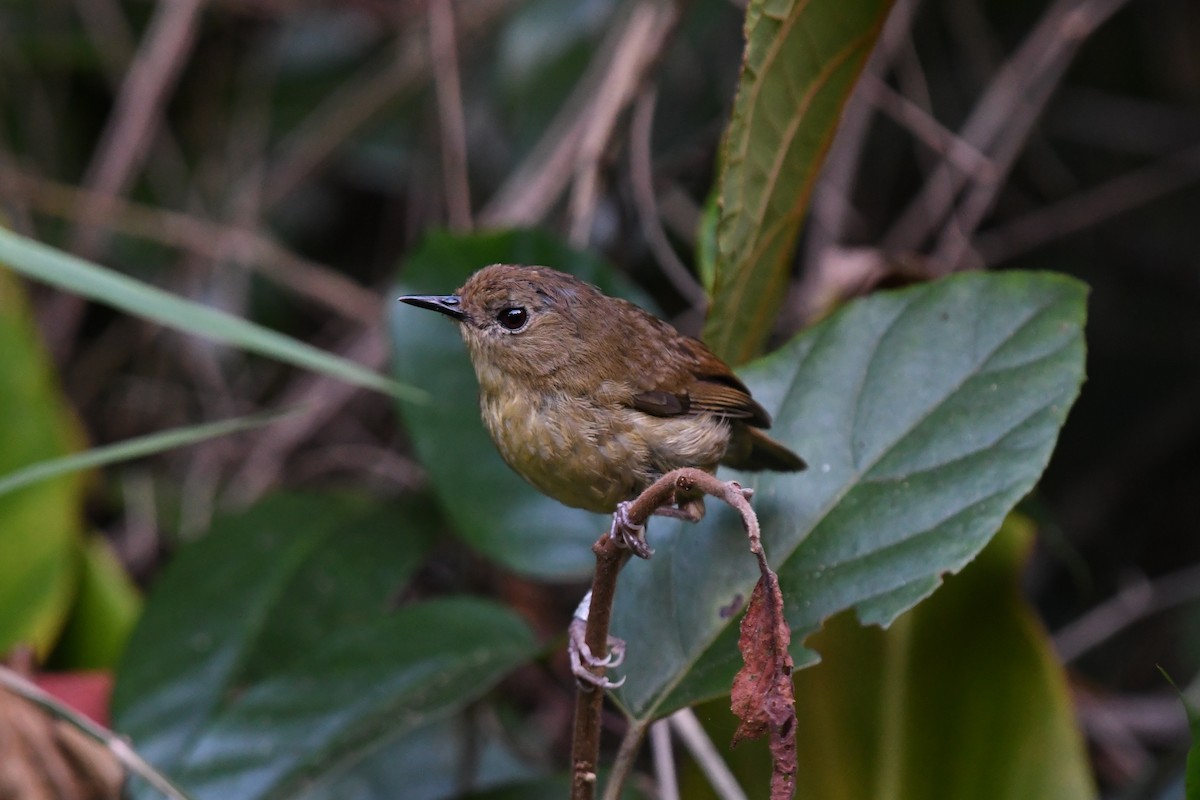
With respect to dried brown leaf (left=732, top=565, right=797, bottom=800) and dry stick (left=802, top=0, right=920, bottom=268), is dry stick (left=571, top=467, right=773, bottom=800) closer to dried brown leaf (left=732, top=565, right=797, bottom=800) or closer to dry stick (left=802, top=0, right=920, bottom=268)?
dried brown leaf (left=732, top=565, right=797, bottom=800)

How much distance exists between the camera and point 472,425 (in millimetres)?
2803

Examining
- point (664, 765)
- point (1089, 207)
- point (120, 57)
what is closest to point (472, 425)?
point (664, 765)

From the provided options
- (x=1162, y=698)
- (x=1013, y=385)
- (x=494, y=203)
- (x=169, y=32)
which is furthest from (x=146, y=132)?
(x=1162, y=698)

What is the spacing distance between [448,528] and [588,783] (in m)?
1.64

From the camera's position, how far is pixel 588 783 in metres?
1.60

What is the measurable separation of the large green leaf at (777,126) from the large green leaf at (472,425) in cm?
64

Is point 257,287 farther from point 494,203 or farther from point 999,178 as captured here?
point 999,178

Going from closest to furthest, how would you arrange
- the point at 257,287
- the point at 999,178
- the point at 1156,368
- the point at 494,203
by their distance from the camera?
1. the point at 999,178
2. the point at 494,203
3. the point at 1156,368
4. the point at 257,287

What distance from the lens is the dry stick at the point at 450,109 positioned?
3.55 m

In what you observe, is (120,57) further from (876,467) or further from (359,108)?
(876,467)

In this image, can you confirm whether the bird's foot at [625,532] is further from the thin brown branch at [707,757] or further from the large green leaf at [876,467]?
the thin brown branch at [707,757]

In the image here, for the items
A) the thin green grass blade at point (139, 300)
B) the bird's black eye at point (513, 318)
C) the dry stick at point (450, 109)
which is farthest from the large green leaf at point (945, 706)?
the dry stick at point (450, 109)

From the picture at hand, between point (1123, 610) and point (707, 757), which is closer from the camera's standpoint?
point (707, 757)

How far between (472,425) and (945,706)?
46.1 inches
